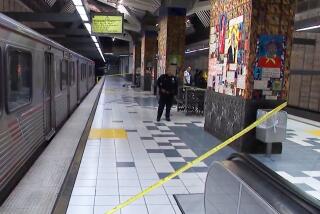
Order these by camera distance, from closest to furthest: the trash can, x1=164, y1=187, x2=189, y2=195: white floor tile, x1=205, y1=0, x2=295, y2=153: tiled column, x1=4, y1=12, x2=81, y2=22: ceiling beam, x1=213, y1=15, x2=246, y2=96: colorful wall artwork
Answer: x1=164, y1=187, x2=189, y2=195: white floor tile
the trash can
x1=205, y1=0, x2=295, y2=153: tiled column
x1=213, y1=15, x2=246, y2=96: colorful wall artwork
x1=4, y1=12, x2=81, y2=22: ceiling beam

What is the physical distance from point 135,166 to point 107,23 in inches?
473

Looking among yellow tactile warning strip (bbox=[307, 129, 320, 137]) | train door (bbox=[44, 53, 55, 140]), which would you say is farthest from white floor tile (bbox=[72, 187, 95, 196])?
yellow tactile warning strip (bbox=[307, 129, 320, 137])

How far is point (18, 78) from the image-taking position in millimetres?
5195

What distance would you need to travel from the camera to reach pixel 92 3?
2431 centimetres

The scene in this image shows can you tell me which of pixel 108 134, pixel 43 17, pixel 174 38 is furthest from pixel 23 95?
pixel 43 17

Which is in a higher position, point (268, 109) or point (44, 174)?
point (268, 109)

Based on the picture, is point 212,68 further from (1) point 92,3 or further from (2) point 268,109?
(1) point 92,3

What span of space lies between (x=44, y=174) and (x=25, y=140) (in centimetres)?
59

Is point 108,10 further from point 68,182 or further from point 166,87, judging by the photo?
point 68,182

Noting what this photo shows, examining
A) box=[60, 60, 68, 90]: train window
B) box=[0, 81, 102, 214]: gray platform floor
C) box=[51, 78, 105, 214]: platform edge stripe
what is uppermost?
box=[60, 60, 68, 90]: train window

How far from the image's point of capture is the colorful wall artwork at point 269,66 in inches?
266

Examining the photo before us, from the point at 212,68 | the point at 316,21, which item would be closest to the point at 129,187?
the point at 212,68

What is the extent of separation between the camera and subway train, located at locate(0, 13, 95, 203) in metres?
4.46

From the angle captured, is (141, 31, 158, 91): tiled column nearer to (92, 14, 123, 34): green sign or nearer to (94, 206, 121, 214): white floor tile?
(92, 14, 123, 34): green sign
